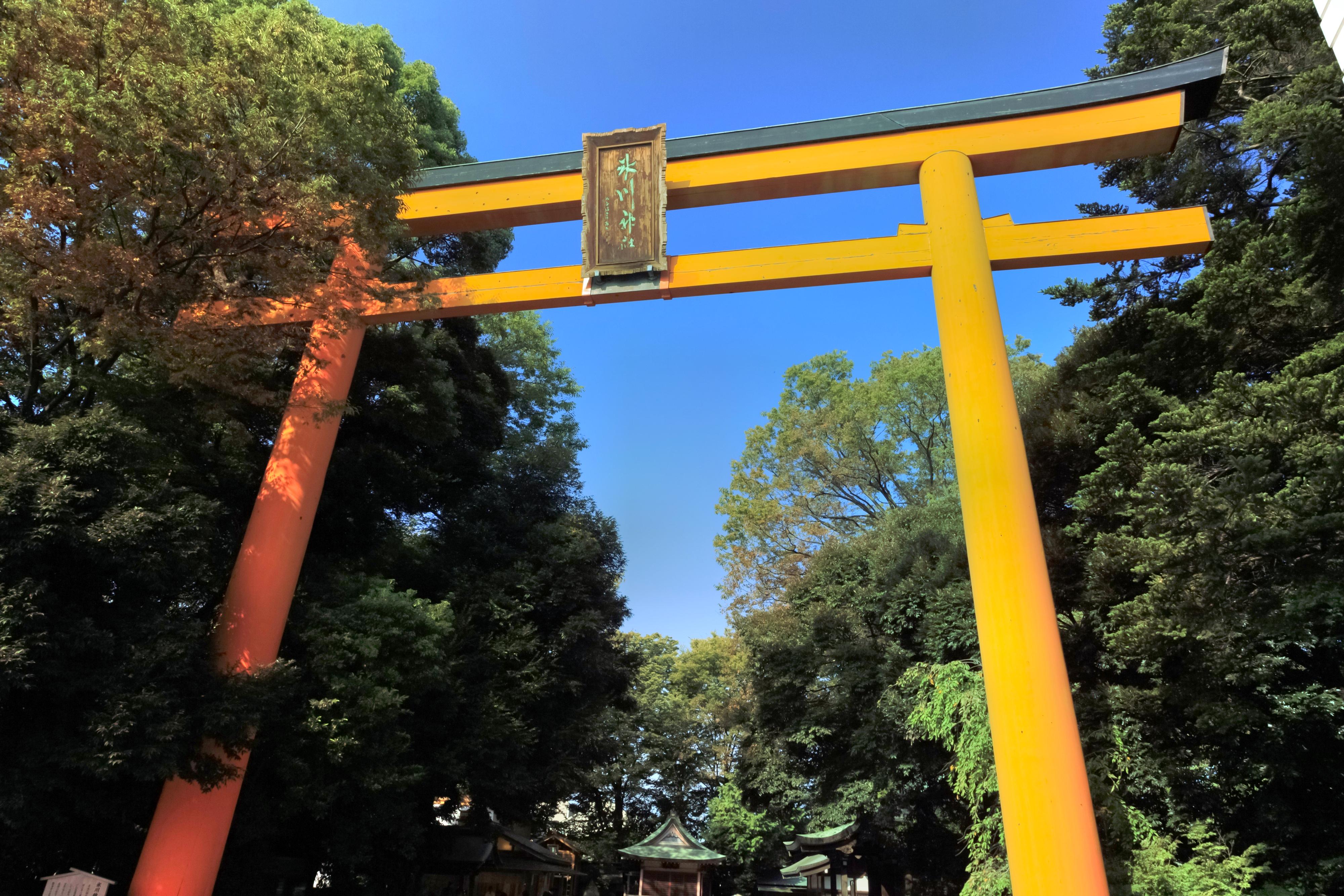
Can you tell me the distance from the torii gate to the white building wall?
50.5 inches

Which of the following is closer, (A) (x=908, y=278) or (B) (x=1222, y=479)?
(B) (x=1222, y=479)

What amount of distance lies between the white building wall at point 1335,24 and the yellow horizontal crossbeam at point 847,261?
1.49 metres

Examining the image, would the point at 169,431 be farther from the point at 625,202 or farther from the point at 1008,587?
the point at 1008,587

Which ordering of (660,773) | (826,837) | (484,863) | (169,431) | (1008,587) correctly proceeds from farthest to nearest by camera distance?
1. (660,773)
2. (826,837)
3. (484,863)
4. (169,431)
5. (1008,587)

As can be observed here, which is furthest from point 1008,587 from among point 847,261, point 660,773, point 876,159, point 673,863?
point 660,773

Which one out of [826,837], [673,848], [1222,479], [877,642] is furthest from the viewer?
[826,837]

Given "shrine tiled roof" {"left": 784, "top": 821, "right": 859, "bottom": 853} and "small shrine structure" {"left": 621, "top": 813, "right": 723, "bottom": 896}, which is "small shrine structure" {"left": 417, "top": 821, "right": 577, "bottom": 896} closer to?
"small shrine structure" {"left": 621, "top": 813, "right": 723, "bottom": 896}

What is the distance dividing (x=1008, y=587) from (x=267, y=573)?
18.5 feet

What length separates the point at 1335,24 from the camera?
4656 mm

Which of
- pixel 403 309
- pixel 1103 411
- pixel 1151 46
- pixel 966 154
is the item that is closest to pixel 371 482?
pixel 403 309

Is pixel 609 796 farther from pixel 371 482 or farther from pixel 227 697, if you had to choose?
pixel 227 697

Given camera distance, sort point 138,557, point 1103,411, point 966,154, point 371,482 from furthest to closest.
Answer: point 371,482 → point 1103,411 → point 966,154 → point 138,557

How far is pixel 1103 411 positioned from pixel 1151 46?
427cm

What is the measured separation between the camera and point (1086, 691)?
8.30 metres
